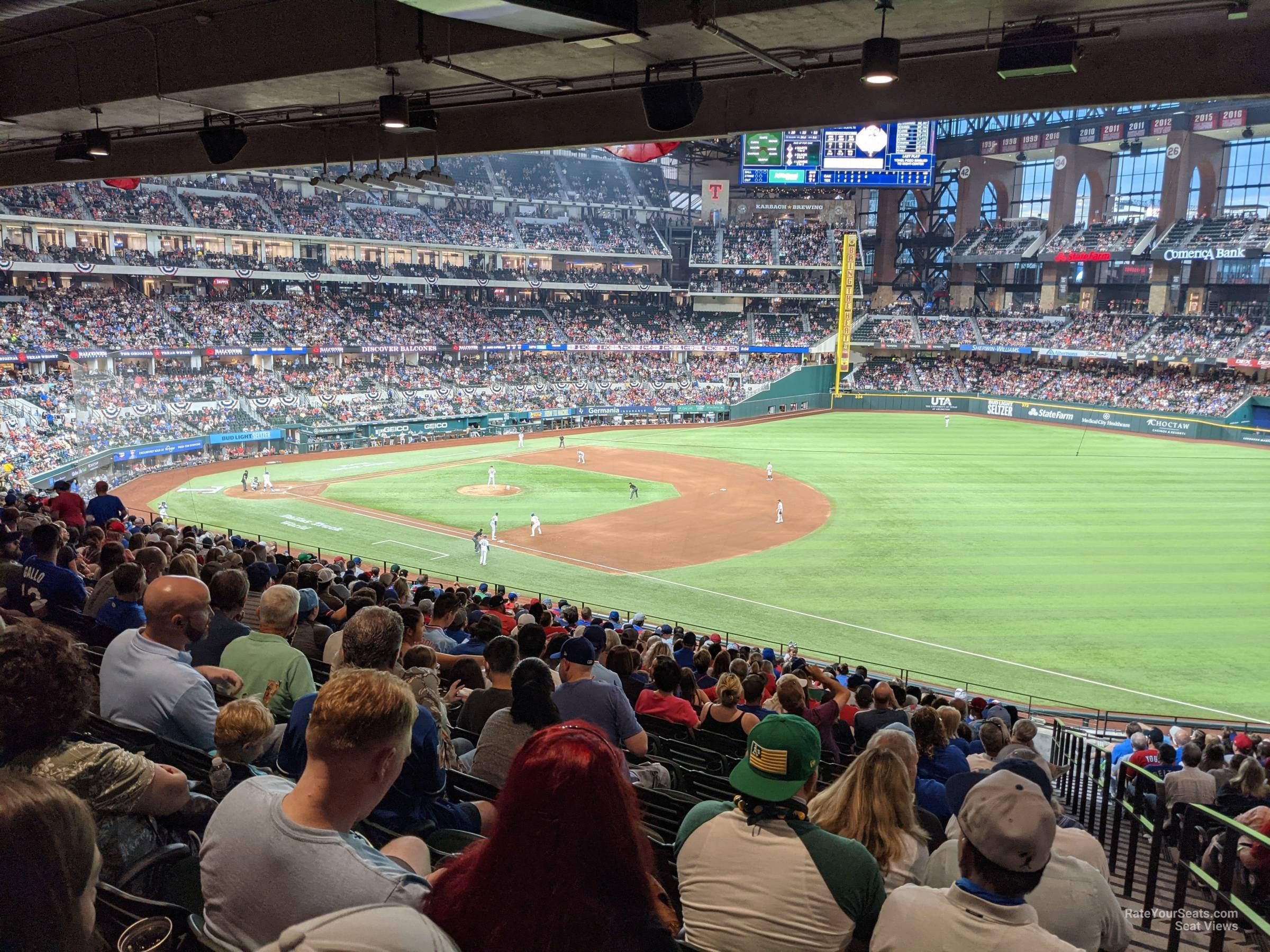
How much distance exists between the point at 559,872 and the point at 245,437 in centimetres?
4776

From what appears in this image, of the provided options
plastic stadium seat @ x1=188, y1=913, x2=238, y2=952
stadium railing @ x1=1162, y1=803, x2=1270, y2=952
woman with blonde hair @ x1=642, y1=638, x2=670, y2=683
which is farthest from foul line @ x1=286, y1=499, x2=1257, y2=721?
plastic stadium seat @ x1=188, y1=913, x2=238, y2=952

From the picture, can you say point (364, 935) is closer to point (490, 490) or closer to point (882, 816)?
point (882, 816)

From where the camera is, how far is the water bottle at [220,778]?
4.35m

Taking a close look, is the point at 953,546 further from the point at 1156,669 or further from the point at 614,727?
the point at 614,727

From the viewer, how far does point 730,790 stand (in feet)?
20.3

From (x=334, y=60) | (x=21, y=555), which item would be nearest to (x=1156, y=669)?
(x=334, y=60)

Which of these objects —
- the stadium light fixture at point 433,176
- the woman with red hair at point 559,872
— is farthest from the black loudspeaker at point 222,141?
the woman with red hair at point 559,872

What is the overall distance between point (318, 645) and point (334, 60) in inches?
234

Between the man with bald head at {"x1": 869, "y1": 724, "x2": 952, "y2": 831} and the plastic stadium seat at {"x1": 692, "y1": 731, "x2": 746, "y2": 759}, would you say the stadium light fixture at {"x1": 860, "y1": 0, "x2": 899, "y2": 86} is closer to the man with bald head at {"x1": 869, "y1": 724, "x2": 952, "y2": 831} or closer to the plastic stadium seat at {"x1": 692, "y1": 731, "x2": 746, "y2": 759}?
the man with bald head at {"x1": 869, "y1": 724, "x2": 952, "y2": 831}

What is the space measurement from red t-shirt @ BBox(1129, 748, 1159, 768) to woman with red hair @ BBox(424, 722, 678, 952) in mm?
9721

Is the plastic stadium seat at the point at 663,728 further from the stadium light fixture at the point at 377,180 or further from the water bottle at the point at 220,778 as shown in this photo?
the stadium light fixture at the point at 377,180

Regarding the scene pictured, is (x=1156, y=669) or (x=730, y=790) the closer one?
(x=730, y=790)

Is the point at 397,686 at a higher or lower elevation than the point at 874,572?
higher

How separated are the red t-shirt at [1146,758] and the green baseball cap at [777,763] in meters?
8.45
